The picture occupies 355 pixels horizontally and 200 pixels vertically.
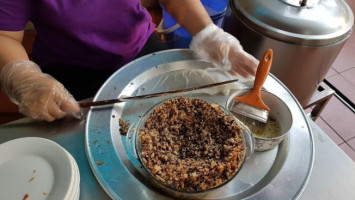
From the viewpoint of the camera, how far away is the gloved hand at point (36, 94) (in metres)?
0.69

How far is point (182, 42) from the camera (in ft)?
4.55

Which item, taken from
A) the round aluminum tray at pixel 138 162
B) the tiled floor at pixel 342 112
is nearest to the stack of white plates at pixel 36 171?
the round aluminum tray at pixel 138 162

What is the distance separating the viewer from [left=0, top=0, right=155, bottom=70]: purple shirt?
782 mm

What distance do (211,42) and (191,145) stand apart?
0.41 metres

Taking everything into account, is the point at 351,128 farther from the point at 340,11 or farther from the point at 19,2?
the point at 19,2

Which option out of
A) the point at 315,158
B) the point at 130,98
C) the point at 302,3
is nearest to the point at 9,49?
the point at 130,98

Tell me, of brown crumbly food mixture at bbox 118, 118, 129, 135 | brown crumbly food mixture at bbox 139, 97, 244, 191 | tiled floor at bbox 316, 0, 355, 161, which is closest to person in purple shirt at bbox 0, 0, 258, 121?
brown crumbly food mixture at bbox 118, 118, 129, 135

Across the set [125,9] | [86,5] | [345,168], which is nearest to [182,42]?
[125,9]

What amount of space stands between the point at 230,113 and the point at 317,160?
252 mm

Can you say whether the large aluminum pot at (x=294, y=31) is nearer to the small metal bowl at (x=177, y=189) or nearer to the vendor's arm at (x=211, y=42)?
the vendor's arm at (x=211, y=42)

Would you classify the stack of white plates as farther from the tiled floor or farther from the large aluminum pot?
the tiled floor

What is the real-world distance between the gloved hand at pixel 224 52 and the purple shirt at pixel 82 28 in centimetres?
22

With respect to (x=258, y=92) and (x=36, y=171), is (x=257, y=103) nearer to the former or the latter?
(x=258, y=92)

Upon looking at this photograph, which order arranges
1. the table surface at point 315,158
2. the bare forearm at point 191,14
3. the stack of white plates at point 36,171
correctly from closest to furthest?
the stack of white plates at point 36,171 < the table surface at point 315,158 < the bare forearm at point 191,14
